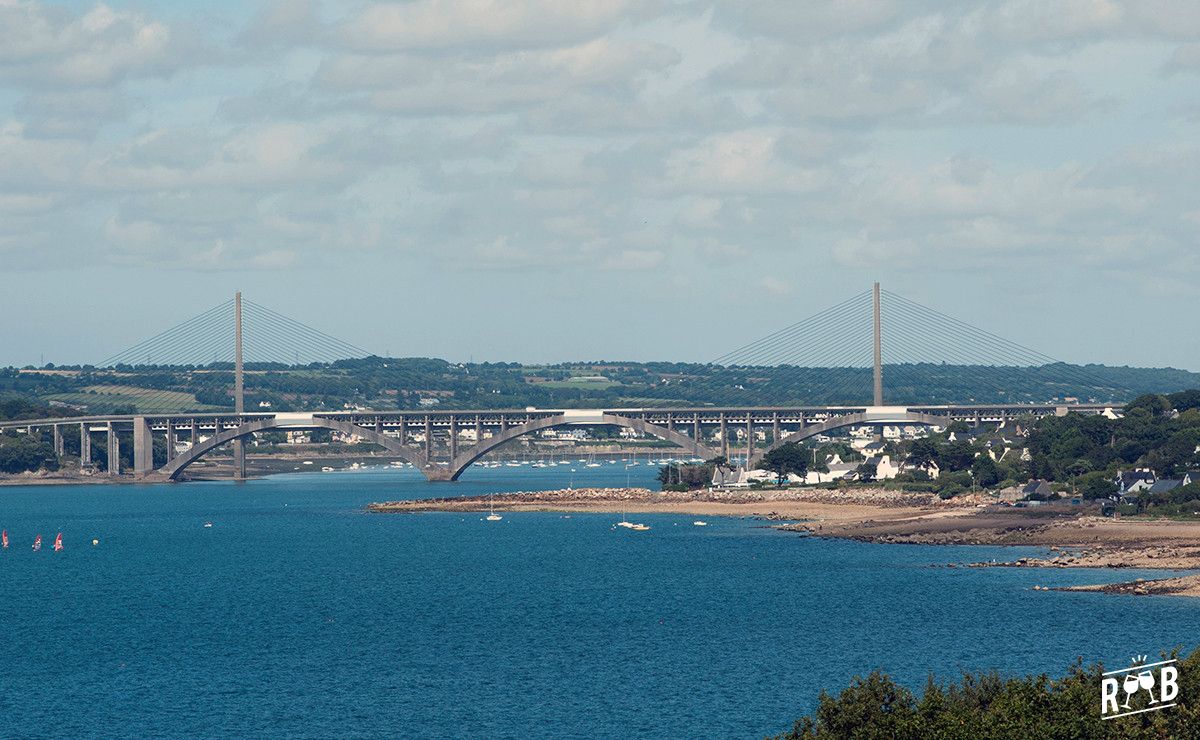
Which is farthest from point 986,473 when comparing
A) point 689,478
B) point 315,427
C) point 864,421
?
point 315,427

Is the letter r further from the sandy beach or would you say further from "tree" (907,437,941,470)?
"tree" (907,437,941,470)

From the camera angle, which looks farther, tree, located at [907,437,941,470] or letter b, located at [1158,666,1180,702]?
tree, located at [907,437,941,470]

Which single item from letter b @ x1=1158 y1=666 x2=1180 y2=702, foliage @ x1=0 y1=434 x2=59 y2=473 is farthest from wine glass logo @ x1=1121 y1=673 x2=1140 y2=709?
foliage @ x1=0 y1=434 x2=59 y2=473

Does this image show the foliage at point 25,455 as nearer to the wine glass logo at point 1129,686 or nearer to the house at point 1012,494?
the house at point 1012,494

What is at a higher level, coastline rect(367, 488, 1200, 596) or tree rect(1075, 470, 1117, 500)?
tree rect(1075, 470, 1117, 500)

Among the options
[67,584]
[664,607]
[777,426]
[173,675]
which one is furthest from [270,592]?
[777,426]

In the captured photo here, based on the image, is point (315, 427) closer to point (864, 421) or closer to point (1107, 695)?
point (864, 421)

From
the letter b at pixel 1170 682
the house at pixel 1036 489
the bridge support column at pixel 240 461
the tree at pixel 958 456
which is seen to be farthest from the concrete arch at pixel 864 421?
the letter b at pixel 1170 682
